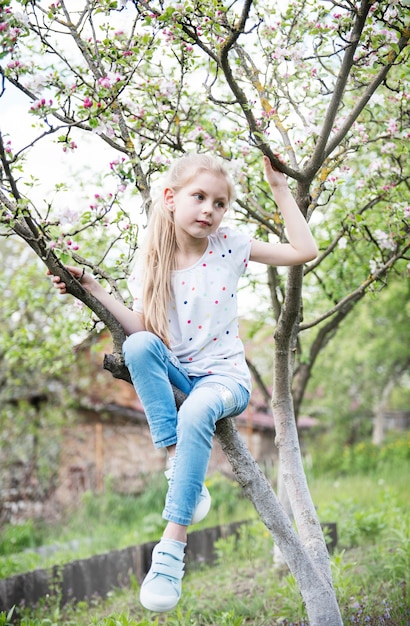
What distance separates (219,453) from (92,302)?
7.53 m

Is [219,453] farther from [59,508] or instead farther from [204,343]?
[204,343]

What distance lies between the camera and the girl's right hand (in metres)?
2.25

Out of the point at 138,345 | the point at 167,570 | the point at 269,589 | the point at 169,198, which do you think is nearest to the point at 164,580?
the point at 167,570

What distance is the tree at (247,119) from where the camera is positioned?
91.7 inches

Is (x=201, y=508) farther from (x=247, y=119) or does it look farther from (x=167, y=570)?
(x=247, y=119)

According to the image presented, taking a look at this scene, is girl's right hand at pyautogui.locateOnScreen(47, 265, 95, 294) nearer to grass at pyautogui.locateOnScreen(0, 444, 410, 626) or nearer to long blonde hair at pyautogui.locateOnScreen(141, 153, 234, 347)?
long blonde hair at pyautogui.locateOnScreen(141, 153, 234, 347)

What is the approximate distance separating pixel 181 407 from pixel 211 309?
1.54ft

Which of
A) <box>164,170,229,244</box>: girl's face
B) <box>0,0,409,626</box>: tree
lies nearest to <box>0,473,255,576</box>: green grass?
<box>0,0,409,626</box>: tree

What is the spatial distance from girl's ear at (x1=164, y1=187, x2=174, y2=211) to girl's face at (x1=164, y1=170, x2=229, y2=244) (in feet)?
0.28

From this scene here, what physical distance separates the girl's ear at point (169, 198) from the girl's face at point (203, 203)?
0.28 feet

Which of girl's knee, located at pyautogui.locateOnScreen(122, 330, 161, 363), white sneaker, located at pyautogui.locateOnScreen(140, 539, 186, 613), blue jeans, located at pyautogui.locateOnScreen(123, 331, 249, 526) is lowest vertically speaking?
white sneaker, located at pyautogui.locateOnScreen(140, 539, 186, 613)

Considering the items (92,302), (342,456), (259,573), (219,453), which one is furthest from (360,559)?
(342,456)

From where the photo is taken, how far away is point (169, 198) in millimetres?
2580

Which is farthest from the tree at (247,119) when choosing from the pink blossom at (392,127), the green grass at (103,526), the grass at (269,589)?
the green grass at (103,526)
